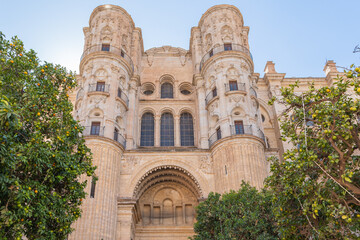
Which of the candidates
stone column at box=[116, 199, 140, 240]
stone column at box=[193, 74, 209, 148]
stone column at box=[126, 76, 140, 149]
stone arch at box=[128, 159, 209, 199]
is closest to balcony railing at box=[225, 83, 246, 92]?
stone column at box=[193, 74, 209, 148]

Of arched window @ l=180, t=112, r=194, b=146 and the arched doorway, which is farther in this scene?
arched window @ l=180, t=112, r=194, b=146

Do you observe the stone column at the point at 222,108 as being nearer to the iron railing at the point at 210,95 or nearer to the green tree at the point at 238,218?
the iron railing at the point at 210,95

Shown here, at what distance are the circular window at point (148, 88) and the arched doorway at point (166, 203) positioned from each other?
328 inches

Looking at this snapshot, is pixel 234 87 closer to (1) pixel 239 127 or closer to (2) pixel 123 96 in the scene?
(1) pixel 239 127

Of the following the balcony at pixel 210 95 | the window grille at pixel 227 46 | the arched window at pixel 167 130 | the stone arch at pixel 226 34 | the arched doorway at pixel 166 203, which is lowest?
the arched doorway at pixel 166 203

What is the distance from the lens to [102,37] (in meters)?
25.7

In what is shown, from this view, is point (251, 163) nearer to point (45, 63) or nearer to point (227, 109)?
point (227, 109)

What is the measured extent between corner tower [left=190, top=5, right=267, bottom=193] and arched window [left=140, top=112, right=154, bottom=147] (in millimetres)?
4193

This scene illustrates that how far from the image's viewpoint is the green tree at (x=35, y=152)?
7.50m

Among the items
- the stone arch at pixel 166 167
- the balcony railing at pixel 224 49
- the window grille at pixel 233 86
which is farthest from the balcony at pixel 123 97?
the window grille at pixel 233 86

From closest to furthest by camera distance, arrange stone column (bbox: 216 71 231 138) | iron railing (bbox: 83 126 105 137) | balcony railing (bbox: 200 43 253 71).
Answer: iron railing (bbox: 83 126 105 137) < stone column (bbox: 216 71 231 138) < balcony railing (bbox: 200 43 253 71)

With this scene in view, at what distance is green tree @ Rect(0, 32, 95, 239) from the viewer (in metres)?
7.50

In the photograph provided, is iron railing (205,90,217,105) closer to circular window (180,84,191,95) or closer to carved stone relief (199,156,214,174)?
circular window (180,84,191,95)

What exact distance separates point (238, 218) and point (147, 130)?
43.1 feet
